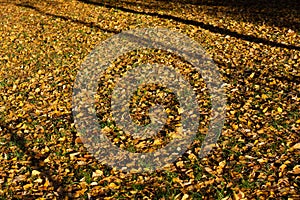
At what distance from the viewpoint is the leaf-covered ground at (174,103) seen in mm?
4320

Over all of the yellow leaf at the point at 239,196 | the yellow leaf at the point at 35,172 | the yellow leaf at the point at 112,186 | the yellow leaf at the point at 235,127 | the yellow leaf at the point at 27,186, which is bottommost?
the yellow leaf at the point at 239,196

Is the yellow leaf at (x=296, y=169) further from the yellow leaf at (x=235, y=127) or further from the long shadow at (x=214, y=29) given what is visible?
the long shadow at (x=214, y=29)

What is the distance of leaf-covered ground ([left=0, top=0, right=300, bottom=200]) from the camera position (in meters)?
4.32

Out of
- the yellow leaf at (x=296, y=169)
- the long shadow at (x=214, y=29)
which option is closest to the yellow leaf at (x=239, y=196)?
the yellow leaf at (x=296, y=169)

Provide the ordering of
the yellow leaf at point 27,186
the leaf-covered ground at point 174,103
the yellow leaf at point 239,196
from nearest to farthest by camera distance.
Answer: the yellow leaf at point 239,196 → the leaf-covered ground at point 174,103 → the yellow leaf at point 27,186

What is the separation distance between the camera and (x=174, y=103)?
6.07 metres

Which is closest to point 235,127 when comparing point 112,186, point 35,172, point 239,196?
point 239,196

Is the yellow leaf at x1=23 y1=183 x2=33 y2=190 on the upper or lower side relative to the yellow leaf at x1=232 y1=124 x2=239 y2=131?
lower

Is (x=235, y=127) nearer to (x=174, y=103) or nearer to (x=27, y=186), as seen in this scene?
(x=174, y=103)

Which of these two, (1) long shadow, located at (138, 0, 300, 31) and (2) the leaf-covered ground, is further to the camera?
(1) long shadow, located at (138, 0, 300, 31)

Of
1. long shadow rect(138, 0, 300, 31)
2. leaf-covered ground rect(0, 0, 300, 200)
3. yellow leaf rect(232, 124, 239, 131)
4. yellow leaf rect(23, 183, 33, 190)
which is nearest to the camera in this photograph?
leaf-covered ground rect(0, 0, 300, 200)

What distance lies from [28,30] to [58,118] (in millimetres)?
5931

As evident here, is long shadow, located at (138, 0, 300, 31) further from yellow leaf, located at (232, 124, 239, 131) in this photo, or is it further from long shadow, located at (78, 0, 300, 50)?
yellow leaf, located at (232, 124, 239, 131)

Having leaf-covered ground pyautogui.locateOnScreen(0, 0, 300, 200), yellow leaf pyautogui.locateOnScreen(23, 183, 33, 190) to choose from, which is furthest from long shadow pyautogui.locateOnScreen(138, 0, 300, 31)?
yellow leaf pyautogui.locateOnScreen(23, 183, 33, 190)
